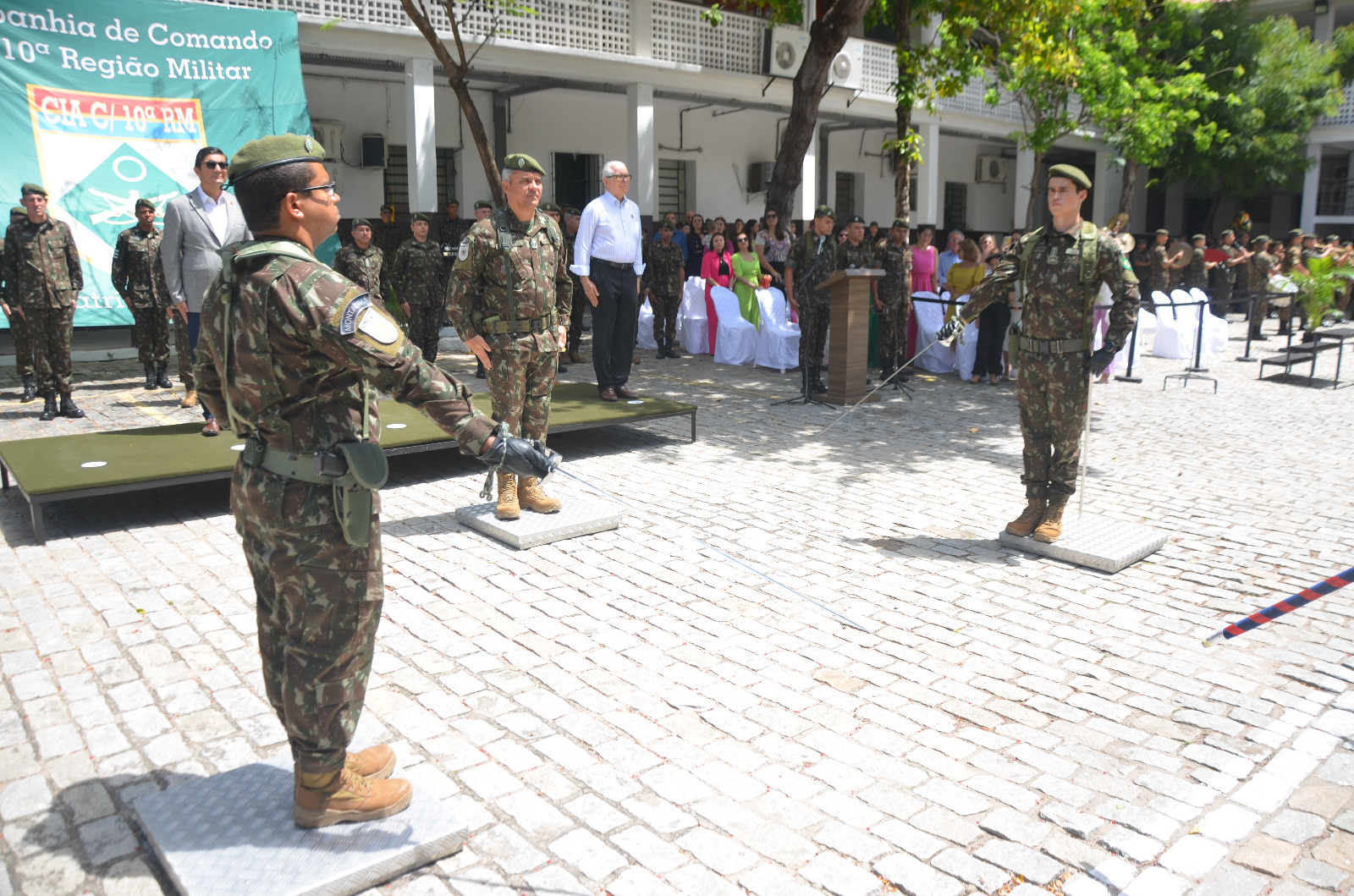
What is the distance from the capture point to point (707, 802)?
321 centimetres

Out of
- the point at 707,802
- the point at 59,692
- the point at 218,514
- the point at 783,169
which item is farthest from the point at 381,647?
the point at 783,169

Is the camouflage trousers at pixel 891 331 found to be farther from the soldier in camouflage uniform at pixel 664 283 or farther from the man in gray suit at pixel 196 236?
the man in gray suit at pixel 196 236

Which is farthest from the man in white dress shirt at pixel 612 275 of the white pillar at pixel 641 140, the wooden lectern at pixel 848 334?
the white pillar at pixel 641 140

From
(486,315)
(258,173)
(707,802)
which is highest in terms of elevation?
(258,173)

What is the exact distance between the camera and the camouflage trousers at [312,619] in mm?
2666

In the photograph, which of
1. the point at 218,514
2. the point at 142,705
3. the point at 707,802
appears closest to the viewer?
the point at 707,802

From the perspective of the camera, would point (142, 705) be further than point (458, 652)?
No

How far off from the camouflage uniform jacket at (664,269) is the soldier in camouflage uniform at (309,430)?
11305 millimetres

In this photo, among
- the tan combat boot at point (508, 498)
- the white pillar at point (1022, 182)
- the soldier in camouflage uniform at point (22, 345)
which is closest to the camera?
the tan combat boot at point (508, 498)

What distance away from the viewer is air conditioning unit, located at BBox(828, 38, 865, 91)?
19.9m

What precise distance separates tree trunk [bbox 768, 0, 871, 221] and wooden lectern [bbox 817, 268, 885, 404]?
16.3 ft

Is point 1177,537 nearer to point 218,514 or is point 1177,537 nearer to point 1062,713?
point 1062,713

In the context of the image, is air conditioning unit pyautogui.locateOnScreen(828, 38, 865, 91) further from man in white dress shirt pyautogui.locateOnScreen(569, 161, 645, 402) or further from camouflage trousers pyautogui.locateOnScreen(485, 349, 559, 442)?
camouflage trousers pyautogui.locateOnScreen(485, 349, 559, 442)

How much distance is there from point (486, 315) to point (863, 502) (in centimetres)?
287
